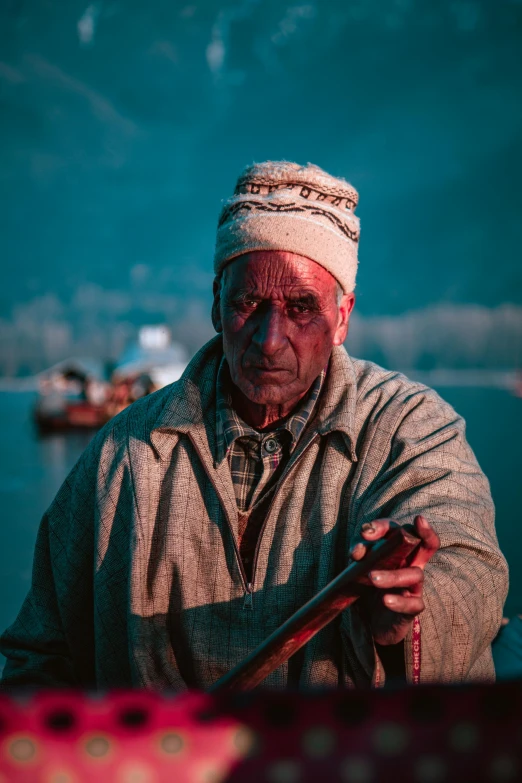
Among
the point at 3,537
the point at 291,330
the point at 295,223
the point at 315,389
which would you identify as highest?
the point at 295,223

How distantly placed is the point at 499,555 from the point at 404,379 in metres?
0.66

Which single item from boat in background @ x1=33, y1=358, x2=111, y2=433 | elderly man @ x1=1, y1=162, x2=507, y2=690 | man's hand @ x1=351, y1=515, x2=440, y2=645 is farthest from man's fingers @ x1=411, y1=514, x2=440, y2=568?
boat in background @ x1=33, y1=358, x2=111, y2=433

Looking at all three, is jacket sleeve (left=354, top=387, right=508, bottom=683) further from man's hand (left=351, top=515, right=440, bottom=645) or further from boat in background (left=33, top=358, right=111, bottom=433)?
boat in background (left=33, top=358, right=111, bottom=433)

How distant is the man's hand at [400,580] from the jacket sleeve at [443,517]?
0.10 metres

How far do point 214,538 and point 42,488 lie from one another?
1468cm

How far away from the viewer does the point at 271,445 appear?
Answer: 6.17ft

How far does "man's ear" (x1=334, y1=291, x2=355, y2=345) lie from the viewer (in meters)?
1.99

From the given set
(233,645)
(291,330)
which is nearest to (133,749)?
(233,645)

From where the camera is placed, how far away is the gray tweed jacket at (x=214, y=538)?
1.64 m

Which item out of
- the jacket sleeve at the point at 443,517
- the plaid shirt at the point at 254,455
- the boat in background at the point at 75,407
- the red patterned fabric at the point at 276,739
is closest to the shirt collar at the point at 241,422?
the plaid shirt at the point at 254,455

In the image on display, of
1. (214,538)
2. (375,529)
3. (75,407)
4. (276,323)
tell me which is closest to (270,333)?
(276,323)

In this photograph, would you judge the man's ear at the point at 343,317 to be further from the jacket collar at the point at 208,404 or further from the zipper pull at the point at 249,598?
the zipper pull at the point at 249,598

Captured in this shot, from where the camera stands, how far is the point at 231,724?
0.55 metres

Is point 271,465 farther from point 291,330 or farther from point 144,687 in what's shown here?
point 144,687
